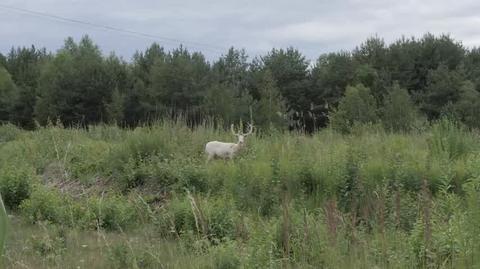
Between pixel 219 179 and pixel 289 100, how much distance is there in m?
46.2

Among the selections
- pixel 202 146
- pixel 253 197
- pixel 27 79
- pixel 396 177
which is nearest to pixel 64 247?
pixel 253 197

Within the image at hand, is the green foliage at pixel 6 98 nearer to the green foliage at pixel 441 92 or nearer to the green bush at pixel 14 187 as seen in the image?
the green foliage at pixel 441 92

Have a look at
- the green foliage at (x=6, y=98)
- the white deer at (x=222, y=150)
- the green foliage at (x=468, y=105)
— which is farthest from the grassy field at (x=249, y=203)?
the green foliage at (x=6, y=98)

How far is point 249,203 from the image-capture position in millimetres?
6676

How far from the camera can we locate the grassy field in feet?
11.6

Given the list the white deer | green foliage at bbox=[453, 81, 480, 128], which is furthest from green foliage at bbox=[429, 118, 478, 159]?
green foliage at bbox=[453, 81, 480, 128]

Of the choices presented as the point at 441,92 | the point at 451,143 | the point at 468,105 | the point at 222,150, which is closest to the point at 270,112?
the point at 222,150

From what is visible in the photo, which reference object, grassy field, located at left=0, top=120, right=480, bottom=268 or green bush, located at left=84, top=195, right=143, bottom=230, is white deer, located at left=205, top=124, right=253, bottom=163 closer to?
grassy field, located at left=0, top=120, right=480, bottom=268

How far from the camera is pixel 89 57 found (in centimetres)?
5734

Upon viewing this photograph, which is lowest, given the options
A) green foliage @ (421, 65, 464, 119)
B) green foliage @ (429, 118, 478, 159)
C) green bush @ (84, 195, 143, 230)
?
green bush @ (84, 195, 143, 230)

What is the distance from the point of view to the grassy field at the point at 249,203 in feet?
11.6

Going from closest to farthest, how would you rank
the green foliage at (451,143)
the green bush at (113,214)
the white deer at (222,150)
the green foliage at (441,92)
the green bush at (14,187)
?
the green bush at (113,214) → the green bush at (14,187) → the green foliage at (451,143) → the white deer at (222,150) → the green foliage at (441,92)

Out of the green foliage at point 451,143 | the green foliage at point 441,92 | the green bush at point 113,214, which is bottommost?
the green bush at point 113,214

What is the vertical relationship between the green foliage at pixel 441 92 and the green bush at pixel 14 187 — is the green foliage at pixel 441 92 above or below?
above
